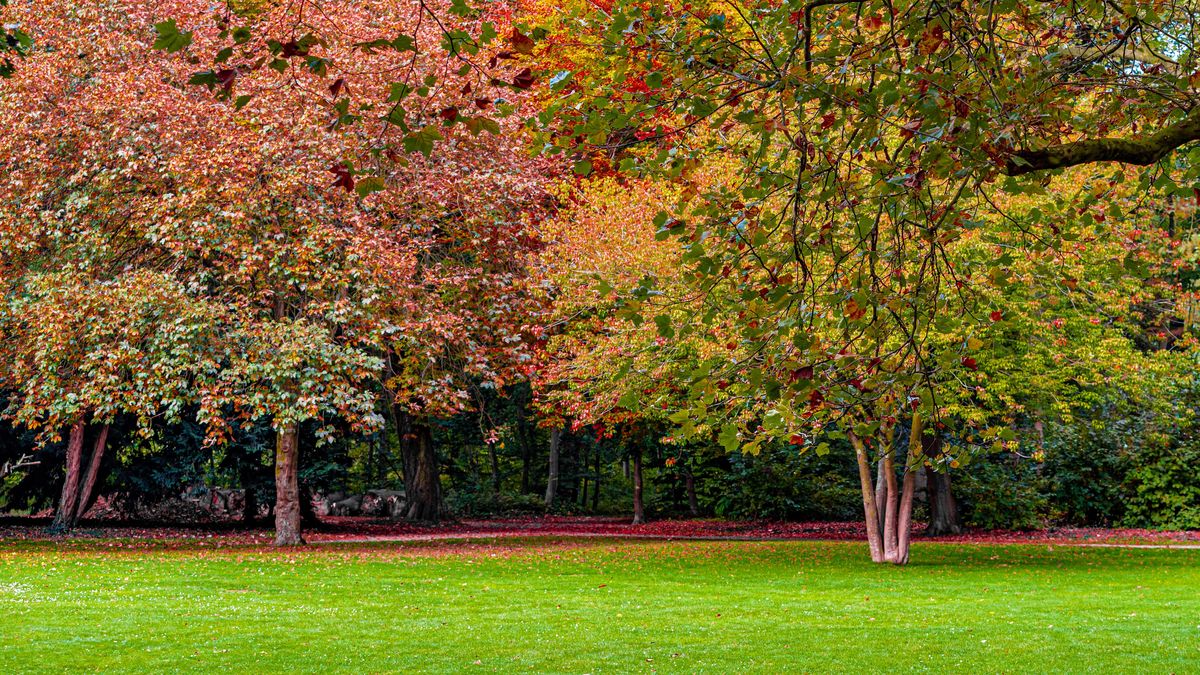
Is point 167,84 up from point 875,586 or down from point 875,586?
up

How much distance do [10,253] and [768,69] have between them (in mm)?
17351

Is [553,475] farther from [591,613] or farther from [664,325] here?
[664,325]

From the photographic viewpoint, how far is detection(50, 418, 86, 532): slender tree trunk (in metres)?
23.9

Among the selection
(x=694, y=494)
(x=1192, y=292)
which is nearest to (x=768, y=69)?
(x=1192, y=292)

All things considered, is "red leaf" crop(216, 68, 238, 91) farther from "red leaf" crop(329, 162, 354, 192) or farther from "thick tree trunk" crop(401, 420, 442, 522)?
"thick tree trunk" crop(401, 420, 442, 522)

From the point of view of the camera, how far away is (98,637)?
994 cm

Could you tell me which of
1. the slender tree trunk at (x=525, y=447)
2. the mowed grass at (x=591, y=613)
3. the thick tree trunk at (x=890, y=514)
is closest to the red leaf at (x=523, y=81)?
the mowed grass at (x=591, y=613)

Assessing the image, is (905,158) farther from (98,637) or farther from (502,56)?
(98,637)

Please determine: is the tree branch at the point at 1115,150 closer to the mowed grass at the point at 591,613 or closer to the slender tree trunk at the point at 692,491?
the mowed grass at the point at 591,613

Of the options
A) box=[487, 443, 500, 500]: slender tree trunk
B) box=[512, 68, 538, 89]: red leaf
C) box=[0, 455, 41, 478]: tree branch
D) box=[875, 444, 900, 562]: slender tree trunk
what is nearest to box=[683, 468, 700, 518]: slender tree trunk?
box=[487, 443, 500, 500]: slender tree trunk

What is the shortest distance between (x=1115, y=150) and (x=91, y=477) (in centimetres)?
2371

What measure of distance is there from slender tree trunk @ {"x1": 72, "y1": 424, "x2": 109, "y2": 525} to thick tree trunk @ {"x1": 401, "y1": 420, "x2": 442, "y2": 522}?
7.03m

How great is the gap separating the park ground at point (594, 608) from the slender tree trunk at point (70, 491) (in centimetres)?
232

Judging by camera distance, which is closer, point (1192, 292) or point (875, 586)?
point (875, 586)
